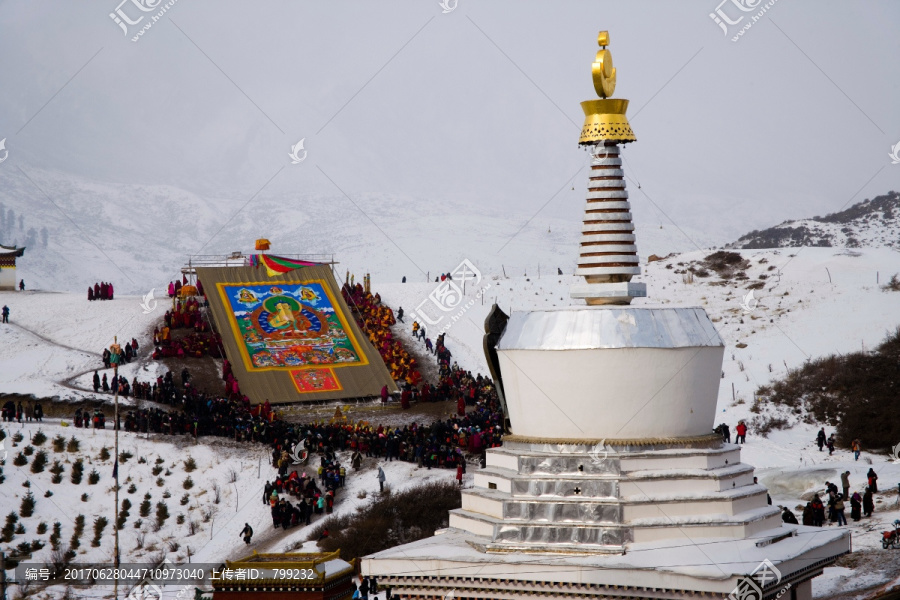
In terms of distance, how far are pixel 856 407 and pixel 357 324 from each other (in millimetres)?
19039

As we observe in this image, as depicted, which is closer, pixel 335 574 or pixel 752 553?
pixel 752 553

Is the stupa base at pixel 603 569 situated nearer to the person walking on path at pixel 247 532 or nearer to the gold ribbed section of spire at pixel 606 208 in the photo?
the gold ribbed section of spire at pixel 606 208

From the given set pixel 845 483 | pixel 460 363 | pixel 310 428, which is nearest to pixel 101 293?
pixel 460 363

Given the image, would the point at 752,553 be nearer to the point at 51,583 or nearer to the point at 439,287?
the point at 51,583

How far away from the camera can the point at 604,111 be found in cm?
2075

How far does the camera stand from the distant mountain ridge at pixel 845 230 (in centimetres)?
7081

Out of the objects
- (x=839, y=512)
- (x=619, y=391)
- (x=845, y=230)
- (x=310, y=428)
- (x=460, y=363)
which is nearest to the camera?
(x=619, y=391)

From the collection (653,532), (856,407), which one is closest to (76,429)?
(653,532)

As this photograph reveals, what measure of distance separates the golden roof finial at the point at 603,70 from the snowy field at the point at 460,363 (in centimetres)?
996

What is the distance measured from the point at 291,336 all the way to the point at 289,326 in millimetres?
734

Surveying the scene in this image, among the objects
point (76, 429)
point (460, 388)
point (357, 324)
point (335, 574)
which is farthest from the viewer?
point (357, 324)

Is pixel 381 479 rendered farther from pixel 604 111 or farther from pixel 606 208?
pixel 604 111

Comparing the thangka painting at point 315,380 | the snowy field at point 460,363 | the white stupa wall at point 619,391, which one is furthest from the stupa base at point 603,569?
the thangka painting at point 315,380

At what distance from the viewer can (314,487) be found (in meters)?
29.2
